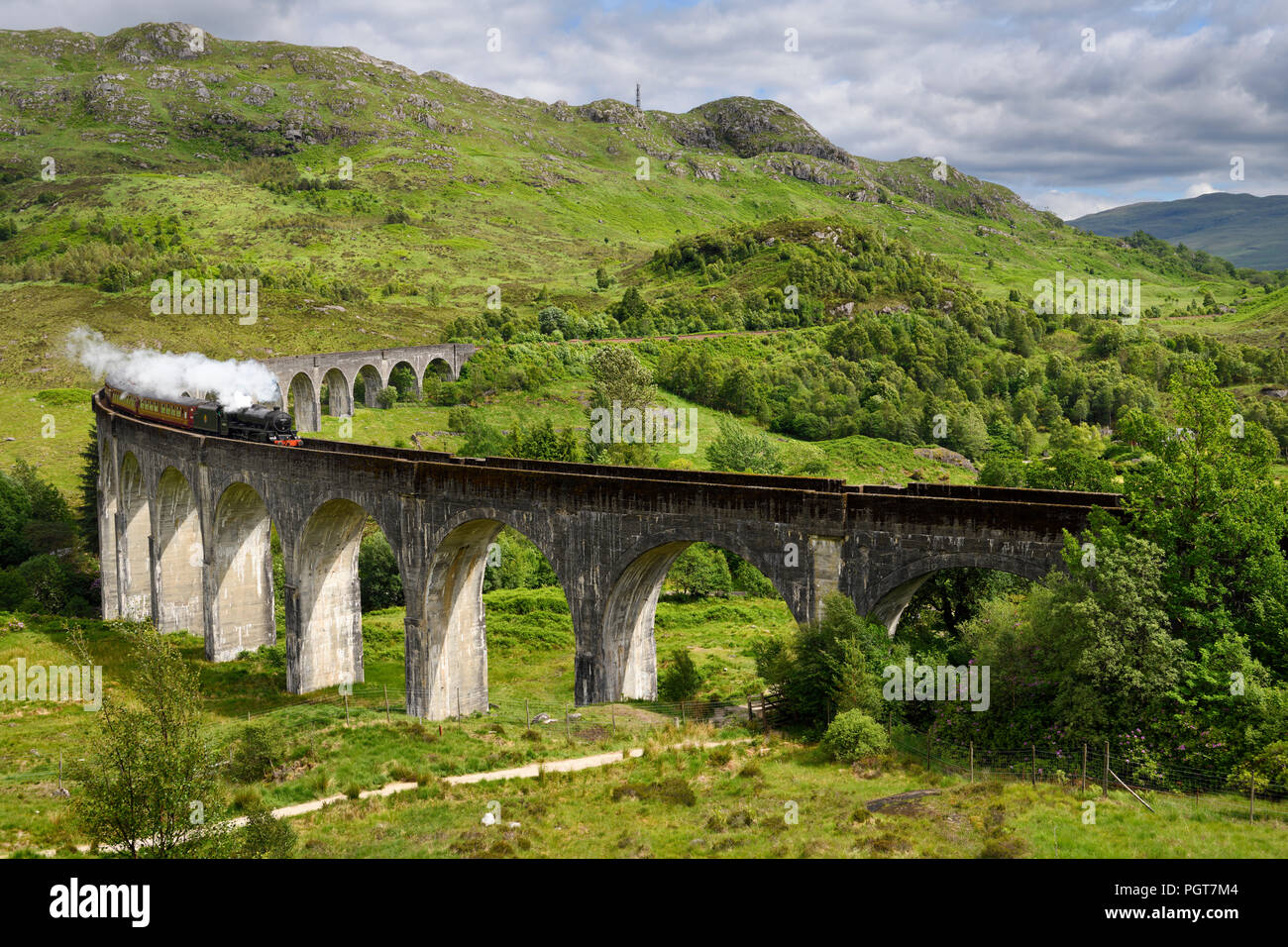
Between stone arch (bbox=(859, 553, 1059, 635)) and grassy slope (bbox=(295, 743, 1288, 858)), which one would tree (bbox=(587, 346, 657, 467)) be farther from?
grassy slope (bbox=(295, 743, 1288, 858))

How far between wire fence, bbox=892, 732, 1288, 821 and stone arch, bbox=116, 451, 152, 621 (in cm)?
5407

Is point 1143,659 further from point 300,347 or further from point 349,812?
point 300,347

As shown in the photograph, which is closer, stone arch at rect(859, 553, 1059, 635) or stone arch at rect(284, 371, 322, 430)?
stone arch at rect(859, 553, 1059, 635)

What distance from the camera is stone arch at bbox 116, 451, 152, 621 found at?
6134 centimetres

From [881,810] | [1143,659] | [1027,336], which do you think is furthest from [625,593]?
[1027,336]

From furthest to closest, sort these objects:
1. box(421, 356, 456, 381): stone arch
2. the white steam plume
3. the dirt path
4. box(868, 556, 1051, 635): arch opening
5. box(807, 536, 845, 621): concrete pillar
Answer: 1. box(421, 356, 456, 381): stone arch
2. the white steam plume
3. box(807, 536, 845, 621): concrete pillar
4. the dirt path
5. box(868, 556, 1051, 635): arch opening

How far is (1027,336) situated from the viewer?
13562 centimetres

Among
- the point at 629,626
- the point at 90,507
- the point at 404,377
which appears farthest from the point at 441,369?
the point at 629,626

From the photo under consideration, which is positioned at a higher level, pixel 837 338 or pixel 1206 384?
pixel 837 338

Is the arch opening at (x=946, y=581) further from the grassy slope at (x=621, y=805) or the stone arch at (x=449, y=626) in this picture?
the stone arch at (x=449, y=626)

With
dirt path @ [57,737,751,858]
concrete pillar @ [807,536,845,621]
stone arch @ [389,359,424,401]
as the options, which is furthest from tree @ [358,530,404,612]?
stone arch @ [389,359,424,401]

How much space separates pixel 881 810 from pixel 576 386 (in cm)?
8810

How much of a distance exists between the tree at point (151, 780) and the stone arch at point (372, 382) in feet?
330

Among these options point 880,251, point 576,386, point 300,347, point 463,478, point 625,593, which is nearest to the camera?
point 625,593
